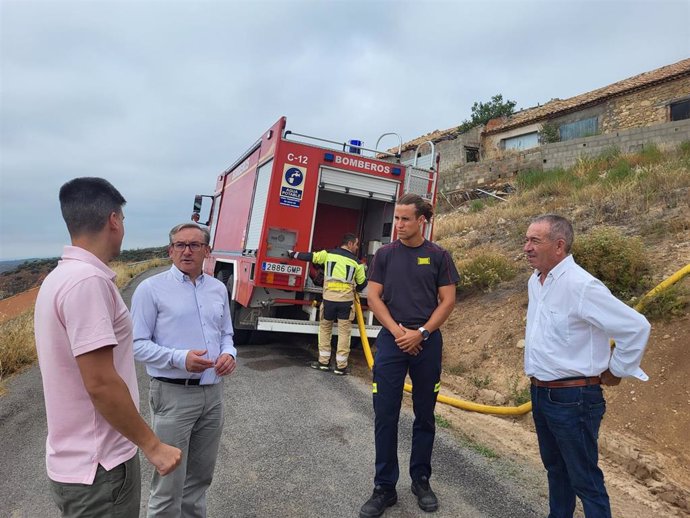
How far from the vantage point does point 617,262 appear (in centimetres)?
577

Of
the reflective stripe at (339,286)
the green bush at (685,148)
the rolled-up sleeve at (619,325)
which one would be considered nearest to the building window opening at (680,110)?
the green bush at (685,148)

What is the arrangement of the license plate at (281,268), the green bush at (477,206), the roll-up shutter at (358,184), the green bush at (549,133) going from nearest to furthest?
1. the license plate at (281,268)
2. the roll-up shutter at (358,184)
3. the green bush at (477,206)
4. the green bush at (549,133)

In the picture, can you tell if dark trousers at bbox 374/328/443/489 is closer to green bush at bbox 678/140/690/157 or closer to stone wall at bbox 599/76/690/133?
green bush at bbox 678/140/690/157

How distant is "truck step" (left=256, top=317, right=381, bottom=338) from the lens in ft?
20.2

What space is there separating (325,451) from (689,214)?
6.97m

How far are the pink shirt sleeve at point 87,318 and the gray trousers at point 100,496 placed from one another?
449mm

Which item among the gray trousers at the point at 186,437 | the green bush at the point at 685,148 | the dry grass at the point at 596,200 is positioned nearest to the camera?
the gray trousers at the point at 186,437

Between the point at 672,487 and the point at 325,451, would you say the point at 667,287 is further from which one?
the point at 325,451

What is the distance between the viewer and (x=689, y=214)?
7016 millimetres

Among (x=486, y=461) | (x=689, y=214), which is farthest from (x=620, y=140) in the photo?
(x=486, y=461)

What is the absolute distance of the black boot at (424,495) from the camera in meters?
2.87

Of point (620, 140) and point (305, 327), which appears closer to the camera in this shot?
point (305, 327)

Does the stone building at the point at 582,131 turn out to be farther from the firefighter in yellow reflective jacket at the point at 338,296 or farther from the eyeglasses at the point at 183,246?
the eyeglasses at the point at 183,246

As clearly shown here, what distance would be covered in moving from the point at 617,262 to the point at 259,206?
16.3 ft
